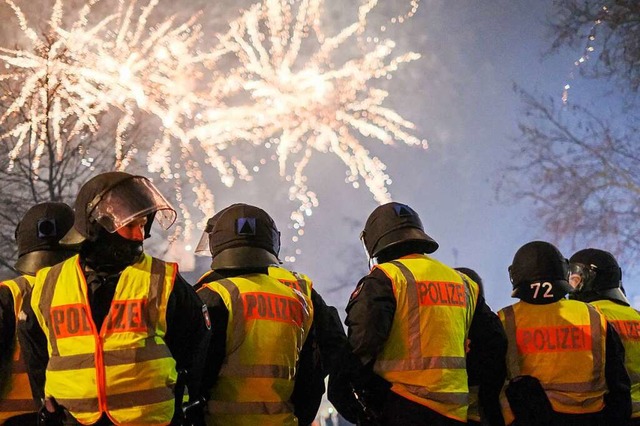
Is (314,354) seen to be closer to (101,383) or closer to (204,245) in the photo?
(204,245)

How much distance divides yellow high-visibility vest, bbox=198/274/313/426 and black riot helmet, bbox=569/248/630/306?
3.25m

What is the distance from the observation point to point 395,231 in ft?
16.3

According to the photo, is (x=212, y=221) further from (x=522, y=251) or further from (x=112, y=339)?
(x=522, y=251)

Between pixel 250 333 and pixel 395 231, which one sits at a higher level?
pixel 395 231

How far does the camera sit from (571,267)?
6707 millimetres

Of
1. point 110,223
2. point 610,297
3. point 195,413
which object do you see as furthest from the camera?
point 610,297

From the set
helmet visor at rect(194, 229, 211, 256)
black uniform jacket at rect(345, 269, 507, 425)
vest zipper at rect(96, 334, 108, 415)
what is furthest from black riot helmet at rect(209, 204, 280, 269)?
vest zipper at rect(96, 334, 108, 415)

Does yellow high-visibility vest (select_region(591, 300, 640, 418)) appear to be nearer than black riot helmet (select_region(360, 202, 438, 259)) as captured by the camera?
No

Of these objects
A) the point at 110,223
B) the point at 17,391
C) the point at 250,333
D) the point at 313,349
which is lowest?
the point at 17,391

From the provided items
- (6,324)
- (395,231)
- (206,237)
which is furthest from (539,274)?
(6,324)

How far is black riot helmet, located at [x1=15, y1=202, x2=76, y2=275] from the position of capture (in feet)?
15.7

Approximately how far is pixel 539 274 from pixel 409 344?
56.6 inches

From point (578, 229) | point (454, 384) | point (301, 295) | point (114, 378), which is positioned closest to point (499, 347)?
point (454, 384)

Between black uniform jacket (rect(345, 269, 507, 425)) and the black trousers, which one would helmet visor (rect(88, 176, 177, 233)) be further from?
the black trousers
